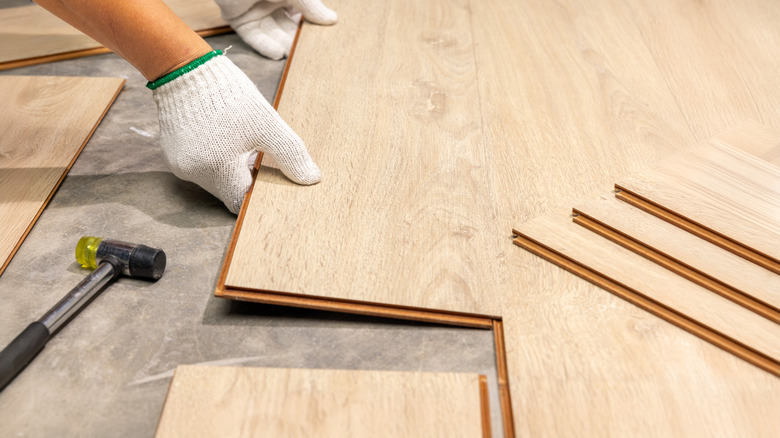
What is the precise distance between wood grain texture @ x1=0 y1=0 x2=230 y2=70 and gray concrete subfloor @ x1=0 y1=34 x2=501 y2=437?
2.94 feet

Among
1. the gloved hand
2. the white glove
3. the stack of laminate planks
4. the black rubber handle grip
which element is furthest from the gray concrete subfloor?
the gloved hand

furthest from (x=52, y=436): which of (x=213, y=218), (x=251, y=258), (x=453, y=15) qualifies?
(x=453, y=15)

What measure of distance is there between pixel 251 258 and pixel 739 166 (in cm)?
118

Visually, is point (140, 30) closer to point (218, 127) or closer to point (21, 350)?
point (218, 127)

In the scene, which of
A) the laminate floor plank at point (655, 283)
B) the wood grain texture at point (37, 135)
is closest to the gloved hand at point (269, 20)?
the wood grain texture at point (37, 135)

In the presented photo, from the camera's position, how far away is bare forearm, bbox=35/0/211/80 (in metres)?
1.44

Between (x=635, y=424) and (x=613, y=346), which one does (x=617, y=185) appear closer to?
(x=613, y=346)

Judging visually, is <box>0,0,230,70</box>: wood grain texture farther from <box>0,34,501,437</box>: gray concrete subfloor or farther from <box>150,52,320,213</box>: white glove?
<box>150,52,320,213</box>: white glove

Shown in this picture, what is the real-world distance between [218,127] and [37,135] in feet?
2.47

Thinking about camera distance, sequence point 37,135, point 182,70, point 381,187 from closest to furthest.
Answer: point 182,70 < point 381,187 < point 37,135

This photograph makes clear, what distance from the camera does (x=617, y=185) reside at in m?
1.56

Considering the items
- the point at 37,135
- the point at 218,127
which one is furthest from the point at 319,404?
the point at 37,135

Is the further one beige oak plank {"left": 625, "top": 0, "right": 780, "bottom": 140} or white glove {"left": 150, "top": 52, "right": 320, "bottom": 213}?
beige oak plank {"left": 625, "top": 0, "right": 780, "bottom": 140}

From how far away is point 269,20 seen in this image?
245 centimetres
